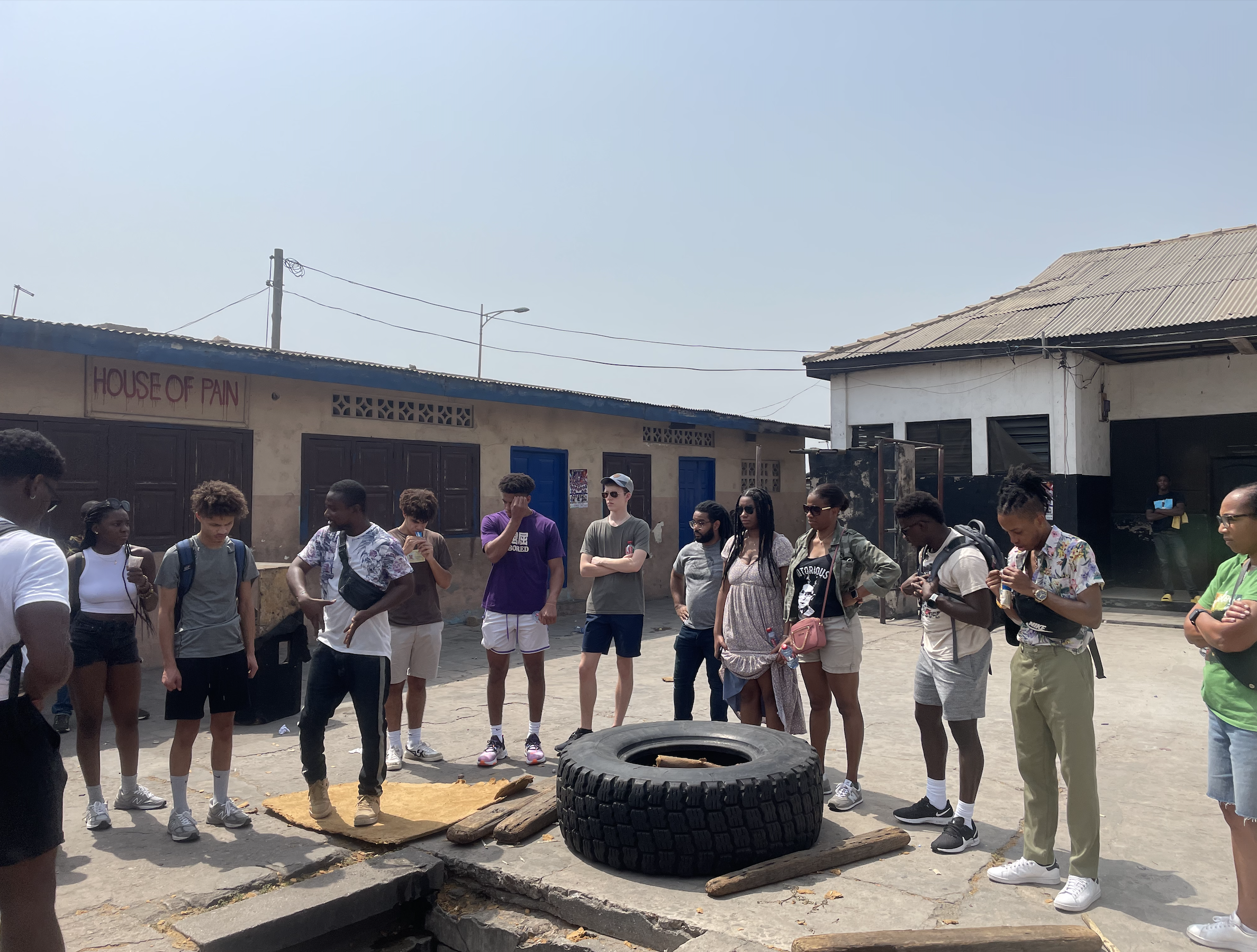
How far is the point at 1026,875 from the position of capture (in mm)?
3568

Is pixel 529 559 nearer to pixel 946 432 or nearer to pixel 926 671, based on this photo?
pixel 926 671

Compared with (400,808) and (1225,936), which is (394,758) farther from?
(1225,936)

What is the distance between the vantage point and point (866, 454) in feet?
40.6

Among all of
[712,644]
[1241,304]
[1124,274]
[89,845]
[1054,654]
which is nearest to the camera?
[1054,654]

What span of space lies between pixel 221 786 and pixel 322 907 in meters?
1.22

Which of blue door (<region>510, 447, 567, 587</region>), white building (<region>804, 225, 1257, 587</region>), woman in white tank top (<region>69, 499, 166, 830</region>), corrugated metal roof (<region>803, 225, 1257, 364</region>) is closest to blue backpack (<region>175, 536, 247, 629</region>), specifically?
woman in white tank top (<region>69, 499, 166, 830</region>)

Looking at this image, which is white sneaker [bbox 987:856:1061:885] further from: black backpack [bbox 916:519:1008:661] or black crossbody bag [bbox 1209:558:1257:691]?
black crossbody bag [bbox 1209:558:1257:691]

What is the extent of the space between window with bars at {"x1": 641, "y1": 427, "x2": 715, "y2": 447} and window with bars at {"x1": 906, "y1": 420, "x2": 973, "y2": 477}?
12.2ft

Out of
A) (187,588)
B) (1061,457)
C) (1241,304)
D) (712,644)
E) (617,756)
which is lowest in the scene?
(617,756)

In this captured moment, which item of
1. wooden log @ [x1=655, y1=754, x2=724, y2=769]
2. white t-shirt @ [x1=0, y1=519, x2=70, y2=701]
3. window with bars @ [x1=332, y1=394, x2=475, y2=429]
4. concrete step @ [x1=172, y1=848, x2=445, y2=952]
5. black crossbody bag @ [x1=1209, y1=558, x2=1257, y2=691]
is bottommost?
concrete step @ [x1=172, y1=848, x2=445, y2=952]

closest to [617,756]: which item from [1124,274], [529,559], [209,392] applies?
[529,559]

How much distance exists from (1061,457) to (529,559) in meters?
10.3

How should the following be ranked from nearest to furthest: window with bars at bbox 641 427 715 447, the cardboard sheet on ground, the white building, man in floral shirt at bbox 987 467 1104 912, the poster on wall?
1. man in floral shirt at bbox 987 467 1104 912
2. the cardboard sheet on ground
3. the white building
4. the poster on wall
5. window with bars at bbox 641 427 715 447

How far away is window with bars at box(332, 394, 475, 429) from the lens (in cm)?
1026
